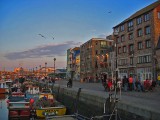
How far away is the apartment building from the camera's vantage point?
52.9 meters

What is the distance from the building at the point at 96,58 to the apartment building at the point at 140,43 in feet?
52.6

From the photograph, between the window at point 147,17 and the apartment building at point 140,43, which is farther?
the window at point 147,17

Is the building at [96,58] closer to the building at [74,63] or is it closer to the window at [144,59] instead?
the building at [74,63]

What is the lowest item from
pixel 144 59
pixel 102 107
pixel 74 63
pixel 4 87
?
pixel 4 87

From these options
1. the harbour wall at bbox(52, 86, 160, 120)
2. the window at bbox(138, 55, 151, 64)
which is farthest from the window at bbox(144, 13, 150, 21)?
the harbour wall at bbox(52, 86, 160, 120)

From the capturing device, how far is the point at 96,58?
92.4m

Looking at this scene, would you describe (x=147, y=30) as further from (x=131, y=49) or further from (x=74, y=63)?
(x=74, y=63)

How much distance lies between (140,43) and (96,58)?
35701 millimetres

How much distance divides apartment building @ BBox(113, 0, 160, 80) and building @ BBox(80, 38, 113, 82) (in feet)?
52.6

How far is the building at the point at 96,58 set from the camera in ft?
271

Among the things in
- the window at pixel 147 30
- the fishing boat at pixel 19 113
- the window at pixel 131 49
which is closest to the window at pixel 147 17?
the window at pixel 147 30

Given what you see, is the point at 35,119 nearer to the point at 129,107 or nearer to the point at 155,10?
the point at 129,107

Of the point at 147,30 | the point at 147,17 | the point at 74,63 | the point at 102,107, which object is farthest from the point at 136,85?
the point at 74,63

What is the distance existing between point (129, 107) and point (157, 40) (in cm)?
3924
